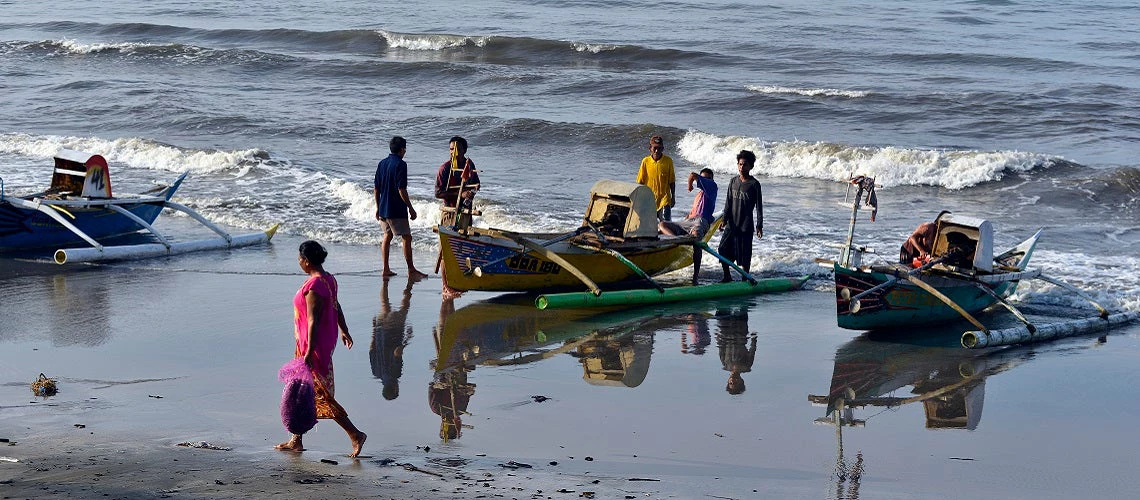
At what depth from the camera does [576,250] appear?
11562mm

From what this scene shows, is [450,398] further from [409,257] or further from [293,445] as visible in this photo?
[409,257]

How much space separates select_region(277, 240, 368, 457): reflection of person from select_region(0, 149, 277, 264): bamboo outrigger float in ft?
22.3

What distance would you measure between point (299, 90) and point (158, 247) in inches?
656

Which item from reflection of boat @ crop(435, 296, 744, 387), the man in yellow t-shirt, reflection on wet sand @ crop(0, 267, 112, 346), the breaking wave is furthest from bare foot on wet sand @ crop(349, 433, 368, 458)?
the breaking wave

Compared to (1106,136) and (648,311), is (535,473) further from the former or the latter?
(1106,136)

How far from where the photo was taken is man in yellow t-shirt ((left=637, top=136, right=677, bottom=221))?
41.3 feet

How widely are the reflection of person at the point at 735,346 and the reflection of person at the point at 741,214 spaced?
93 centimetres

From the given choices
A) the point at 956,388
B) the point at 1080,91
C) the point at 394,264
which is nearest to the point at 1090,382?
the point at 956,388

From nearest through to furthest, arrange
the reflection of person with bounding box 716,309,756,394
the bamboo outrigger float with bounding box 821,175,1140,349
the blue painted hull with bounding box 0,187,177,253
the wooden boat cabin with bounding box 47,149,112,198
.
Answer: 1. the reflection of person with bounding box 716,309,756,394
2. the bamboo outrigger float with bounding box 821,175,1140,349
3. the blue painted hull with bounding box 0,187,177,253
4. the wooden boat cabin with bounding box 47,149,112,198

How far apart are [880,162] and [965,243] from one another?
32.0 ft

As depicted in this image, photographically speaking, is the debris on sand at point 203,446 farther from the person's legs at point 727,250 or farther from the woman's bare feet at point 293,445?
the person's legs at point 727,250

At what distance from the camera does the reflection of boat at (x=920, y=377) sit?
871 cm

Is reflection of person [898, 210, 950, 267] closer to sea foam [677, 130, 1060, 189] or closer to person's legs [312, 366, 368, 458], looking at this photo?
person's legs [312, 366, 368, 458]

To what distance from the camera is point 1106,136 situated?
22.8 meters
